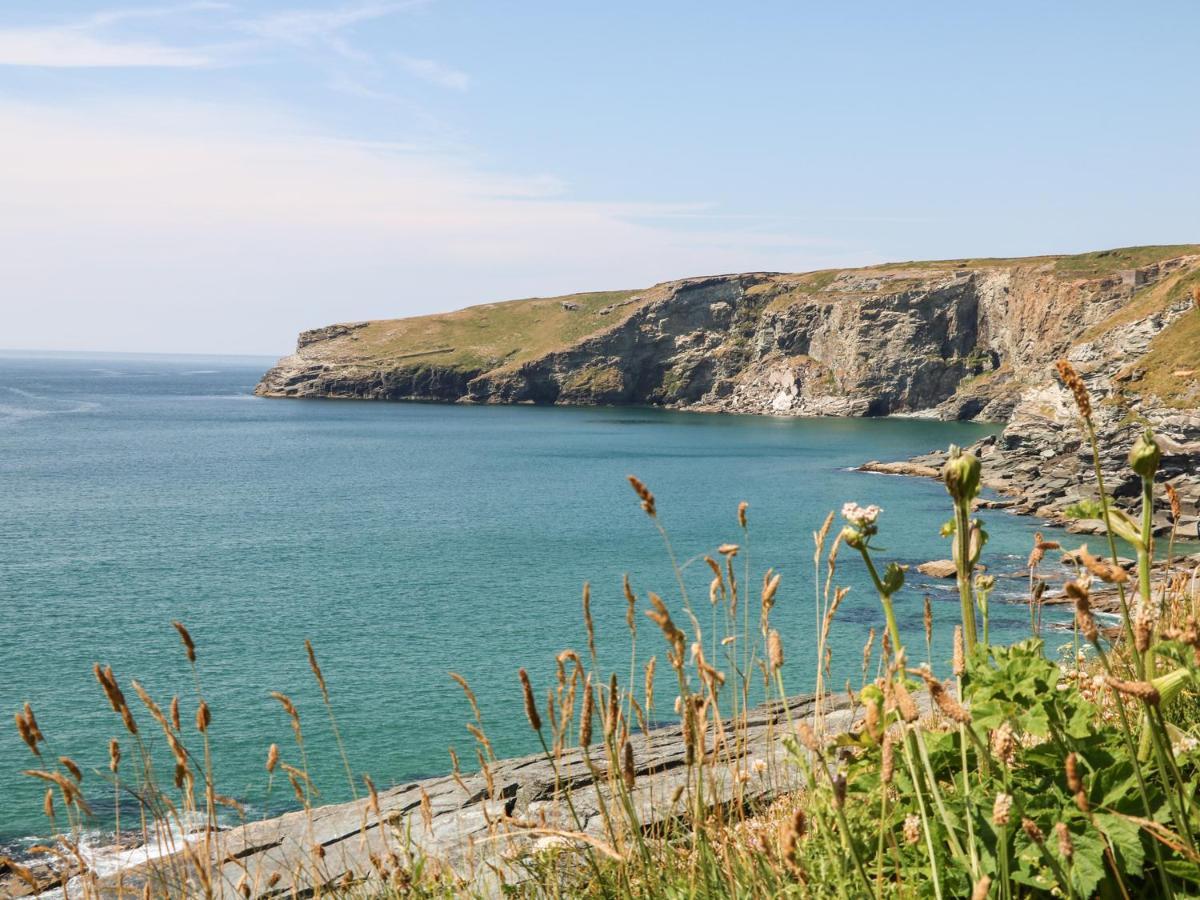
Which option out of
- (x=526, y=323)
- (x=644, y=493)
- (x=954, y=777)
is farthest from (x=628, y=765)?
(x=526, y=323)

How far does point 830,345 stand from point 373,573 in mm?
105264

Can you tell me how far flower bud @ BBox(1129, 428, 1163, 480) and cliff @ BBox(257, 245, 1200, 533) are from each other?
70484mm

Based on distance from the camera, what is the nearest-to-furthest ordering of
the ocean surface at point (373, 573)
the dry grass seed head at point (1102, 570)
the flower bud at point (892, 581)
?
the dry grass seed head at point (1102, 570)
the flower bud at point (892, 581)
the ocean surface at point (373, 573)

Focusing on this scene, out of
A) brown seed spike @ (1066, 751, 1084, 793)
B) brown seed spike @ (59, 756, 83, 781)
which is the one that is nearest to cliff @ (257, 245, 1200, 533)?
brown seed spike @ (59, 756, 83, 781)

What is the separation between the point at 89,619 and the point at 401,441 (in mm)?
70977

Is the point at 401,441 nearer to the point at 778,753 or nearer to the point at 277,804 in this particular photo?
the point at 277,804

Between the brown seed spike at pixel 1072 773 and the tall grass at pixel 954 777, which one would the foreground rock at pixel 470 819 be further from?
the brown seed spike at pixel 1072 773

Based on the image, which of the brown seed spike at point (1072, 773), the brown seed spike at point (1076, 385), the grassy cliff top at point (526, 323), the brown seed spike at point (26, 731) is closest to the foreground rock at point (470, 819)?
the brown seed spike at point (26, 731)

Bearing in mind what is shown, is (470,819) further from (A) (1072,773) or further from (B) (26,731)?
(A) (1072,773)

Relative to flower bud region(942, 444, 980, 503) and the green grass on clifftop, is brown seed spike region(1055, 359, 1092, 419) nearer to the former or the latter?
flower bud region(942, 444, 980, 503)

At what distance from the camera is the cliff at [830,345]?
85625mm

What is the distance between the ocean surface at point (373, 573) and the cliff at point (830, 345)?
19335mm

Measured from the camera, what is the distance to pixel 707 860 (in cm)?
300

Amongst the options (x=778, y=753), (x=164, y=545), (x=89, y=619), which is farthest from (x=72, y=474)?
(x=778, y=753)
